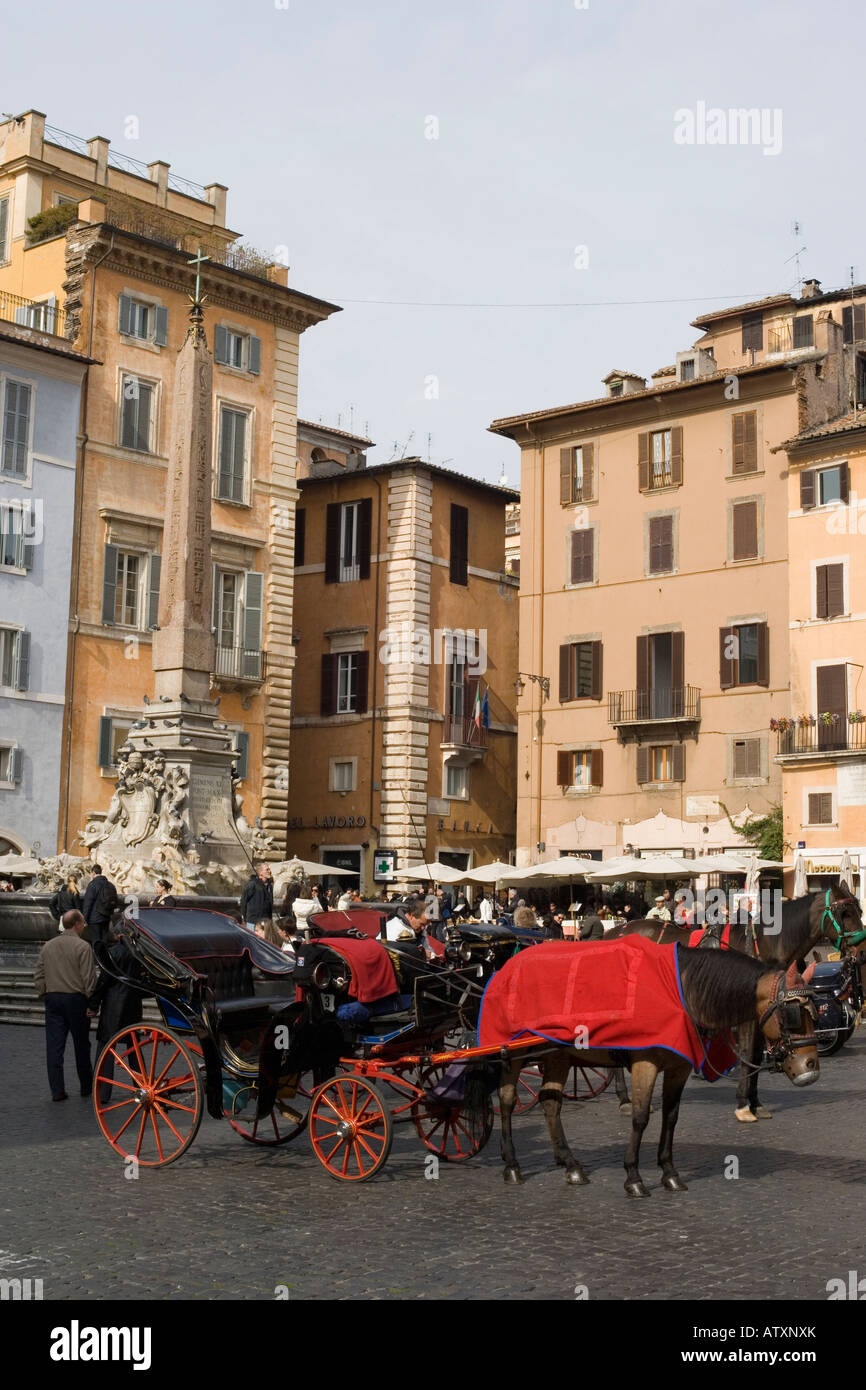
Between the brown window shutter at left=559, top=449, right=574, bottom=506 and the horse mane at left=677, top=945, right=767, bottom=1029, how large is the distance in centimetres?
3573

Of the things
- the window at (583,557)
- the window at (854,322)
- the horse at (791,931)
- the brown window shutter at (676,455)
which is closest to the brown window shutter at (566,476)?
the window at (583,557)

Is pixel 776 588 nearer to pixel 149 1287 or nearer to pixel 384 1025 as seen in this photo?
pixel 384 1025

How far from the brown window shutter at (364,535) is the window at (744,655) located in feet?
32.5

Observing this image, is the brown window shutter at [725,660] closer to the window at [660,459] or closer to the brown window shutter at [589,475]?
the window at [660,459]

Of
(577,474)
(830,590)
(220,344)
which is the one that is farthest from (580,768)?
(220,344)

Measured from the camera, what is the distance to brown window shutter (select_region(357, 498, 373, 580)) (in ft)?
146

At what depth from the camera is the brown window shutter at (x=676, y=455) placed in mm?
41438

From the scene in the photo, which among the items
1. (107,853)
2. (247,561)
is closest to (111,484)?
(247,561)

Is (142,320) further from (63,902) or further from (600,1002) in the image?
(600,1002)

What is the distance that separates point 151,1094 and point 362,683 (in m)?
34.4

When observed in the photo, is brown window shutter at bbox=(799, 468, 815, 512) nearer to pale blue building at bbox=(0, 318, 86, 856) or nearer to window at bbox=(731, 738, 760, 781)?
window at bbox=(731, 738, 760, 781)

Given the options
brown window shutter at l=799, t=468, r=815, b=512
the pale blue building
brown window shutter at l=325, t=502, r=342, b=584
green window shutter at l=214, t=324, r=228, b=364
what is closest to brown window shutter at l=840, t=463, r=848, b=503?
brown window shutter at l=799, t=468, r=815, b=512

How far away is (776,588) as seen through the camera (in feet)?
129

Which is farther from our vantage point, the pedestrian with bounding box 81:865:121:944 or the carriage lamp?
the carriage lamp
